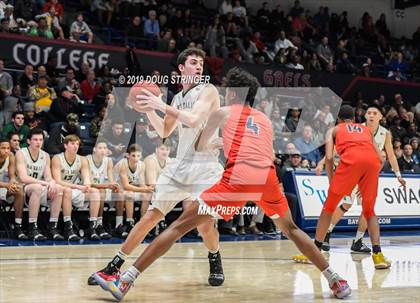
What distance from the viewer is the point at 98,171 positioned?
9336 millimetres

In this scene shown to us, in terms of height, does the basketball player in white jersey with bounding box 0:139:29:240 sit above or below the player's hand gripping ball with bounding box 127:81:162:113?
below

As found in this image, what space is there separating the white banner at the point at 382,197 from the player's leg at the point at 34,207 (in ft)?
14.1

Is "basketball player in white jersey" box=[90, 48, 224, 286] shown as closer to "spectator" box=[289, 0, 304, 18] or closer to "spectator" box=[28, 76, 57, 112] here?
"spectator" box=[28, 76, 57, 112]

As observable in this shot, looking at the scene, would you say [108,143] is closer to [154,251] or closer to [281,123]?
[281,123]

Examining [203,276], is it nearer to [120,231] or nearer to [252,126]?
[252,126]

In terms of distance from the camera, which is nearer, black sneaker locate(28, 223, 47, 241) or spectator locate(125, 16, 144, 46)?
black sneaker locate(28, 223, 47, 241)

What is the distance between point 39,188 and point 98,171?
993mm

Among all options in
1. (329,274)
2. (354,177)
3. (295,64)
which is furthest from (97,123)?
(295,64)

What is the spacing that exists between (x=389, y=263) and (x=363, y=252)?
1.44m

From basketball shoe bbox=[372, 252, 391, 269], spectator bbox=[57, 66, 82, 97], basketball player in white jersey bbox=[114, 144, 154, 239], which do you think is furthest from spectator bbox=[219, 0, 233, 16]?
basketball shoe bbox=[372, 252, 391, 269]

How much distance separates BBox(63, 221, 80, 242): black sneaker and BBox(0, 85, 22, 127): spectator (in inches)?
88.9

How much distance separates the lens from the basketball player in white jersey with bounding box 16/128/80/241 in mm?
8609

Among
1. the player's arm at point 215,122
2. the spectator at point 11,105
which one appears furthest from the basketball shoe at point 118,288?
the spectator at point 11,105

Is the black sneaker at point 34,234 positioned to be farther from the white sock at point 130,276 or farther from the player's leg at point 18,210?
the white sock at point 130,276
